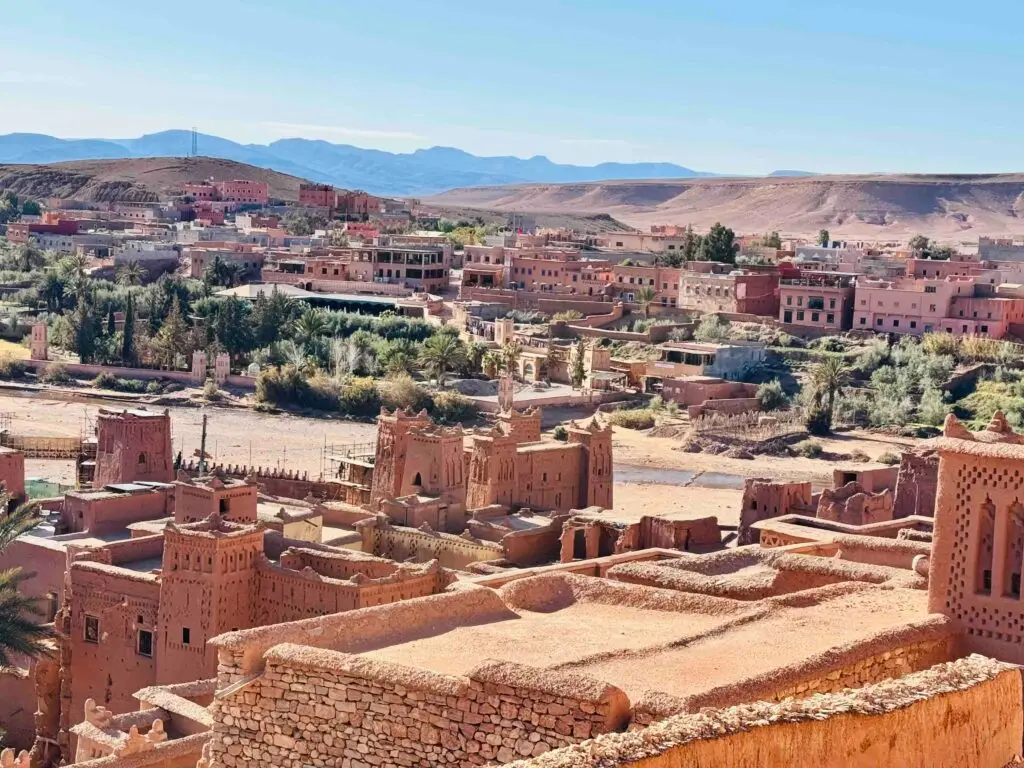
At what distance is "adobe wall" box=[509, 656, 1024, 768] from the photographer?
700 cm

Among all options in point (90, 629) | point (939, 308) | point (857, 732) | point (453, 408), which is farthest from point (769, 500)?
point (939, 308)

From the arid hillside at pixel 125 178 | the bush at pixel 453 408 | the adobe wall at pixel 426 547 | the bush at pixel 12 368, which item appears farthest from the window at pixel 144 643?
Answer: the arid hillside at pixel 125 178

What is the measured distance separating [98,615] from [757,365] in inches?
1488

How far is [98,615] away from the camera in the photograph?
2003cm

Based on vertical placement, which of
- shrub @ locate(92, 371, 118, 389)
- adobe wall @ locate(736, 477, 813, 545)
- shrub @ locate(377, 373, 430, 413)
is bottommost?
shrub @ locate(92, 371, 118, 389)

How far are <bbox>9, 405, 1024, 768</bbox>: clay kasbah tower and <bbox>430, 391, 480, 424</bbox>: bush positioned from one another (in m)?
26.8

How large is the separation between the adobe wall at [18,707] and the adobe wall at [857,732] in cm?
1388

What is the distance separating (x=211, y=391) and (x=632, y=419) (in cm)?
1260

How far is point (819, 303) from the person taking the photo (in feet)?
201

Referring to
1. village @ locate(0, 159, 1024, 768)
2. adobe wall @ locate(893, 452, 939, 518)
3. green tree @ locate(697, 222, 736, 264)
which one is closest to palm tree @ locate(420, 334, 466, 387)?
village @ locate(0, 159, 1024, 768)

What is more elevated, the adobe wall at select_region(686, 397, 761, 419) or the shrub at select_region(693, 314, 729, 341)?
the shrub at select_region(693, 314, 729, 341)

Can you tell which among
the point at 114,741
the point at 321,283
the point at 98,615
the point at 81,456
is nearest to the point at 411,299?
the point at 321,283

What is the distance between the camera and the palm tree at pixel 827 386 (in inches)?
1937

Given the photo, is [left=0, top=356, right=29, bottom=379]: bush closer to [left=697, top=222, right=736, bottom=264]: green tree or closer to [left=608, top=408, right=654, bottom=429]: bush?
[left=608, top=408, right=654, bottom=429]: bush
